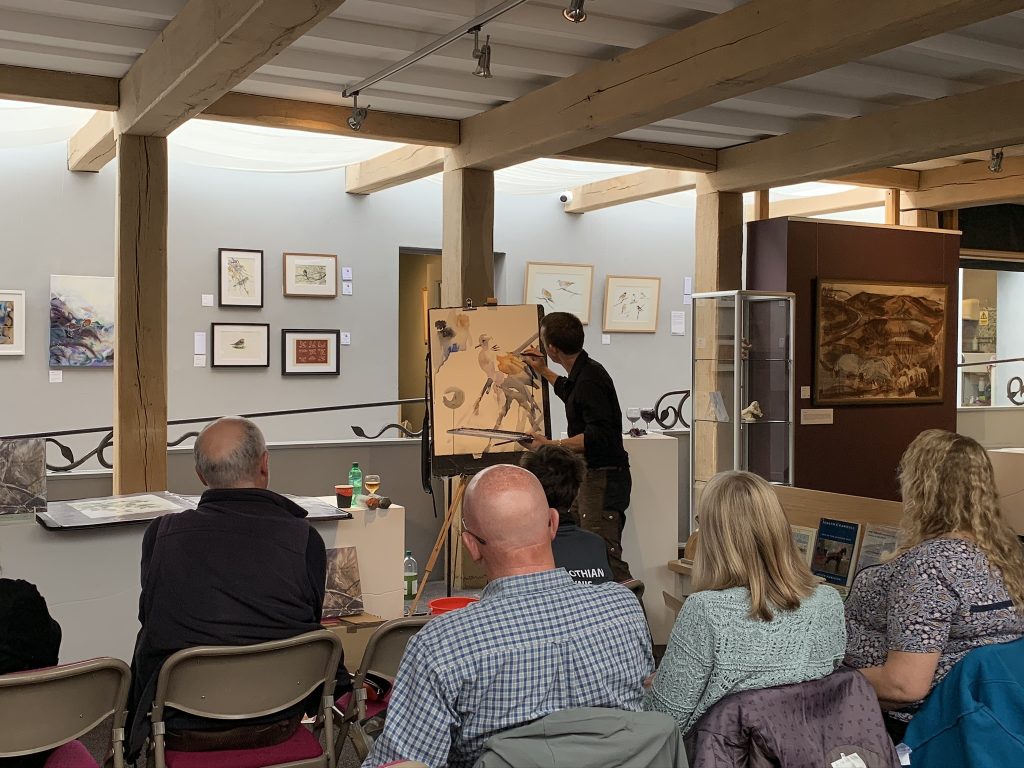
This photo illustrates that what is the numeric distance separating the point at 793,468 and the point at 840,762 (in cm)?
532

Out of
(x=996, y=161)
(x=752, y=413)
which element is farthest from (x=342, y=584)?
(x=996, y=161)

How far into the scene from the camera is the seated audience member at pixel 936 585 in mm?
2645

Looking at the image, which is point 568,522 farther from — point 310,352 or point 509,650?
point 310,352

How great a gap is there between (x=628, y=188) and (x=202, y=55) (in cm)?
571

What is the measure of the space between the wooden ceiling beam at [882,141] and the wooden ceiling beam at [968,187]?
198 centimetres

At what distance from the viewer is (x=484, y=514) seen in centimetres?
216

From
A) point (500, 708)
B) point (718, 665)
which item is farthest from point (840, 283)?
point (500, 708)

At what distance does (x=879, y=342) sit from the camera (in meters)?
7.84

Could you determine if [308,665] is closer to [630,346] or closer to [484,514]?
[484,514]

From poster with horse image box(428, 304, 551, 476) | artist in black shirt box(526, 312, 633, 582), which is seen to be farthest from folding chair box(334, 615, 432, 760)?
poster with horse image box(428, 304, 551, 476)

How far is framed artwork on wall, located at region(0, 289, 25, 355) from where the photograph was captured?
8.09 m

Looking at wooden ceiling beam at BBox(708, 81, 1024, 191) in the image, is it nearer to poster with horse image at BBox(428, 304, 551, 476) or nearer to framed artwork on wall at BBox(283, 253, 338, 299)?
poster with horse image at BBox(428, 304, 551, 476)

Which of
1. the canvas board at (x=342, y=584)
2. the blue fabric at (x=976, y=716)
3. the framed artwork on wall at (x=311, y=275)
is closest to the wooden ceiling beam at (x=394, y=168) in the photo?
the framed artwork on wall at (x=311, y=275)

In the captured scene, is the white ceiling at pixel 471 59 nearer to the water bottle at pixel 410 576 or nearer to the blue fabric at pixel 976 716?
the water bottle at pixel 410 576
